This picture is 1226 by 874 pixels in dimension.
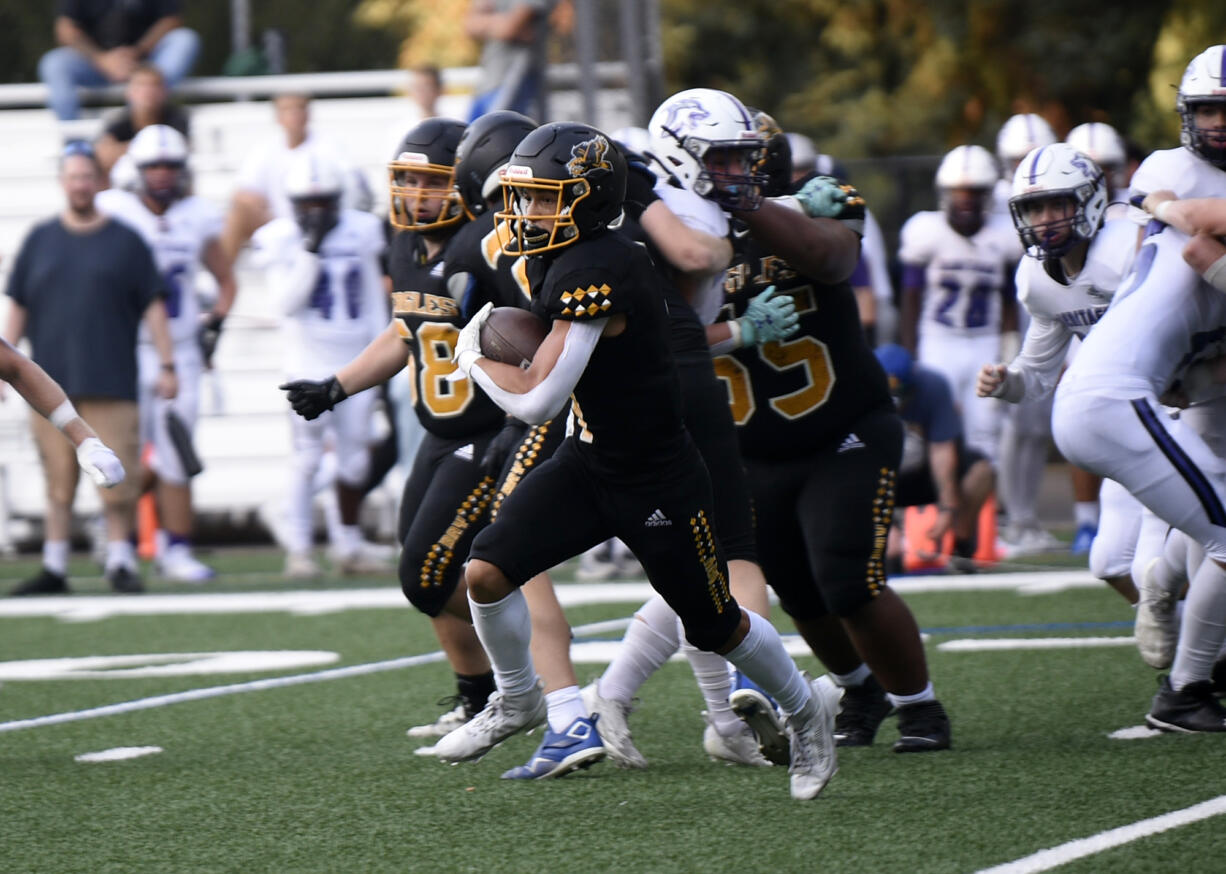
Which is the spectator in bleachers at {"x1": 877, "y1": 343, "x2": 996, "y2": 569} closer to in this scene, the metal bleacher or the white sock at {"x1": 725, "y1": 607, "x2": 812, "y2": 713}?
the metal bleacher

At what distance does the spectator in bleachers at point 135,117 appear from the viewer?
1157 cm

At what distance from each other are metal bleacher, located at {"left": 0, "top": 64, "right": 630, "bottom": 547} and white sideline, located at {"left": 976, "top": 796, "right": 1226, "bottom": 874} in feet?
24.8

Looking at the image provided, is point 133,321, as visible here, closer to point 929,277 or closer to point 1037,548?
point 929,277

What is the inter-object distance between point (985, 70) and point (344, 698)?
1500cm

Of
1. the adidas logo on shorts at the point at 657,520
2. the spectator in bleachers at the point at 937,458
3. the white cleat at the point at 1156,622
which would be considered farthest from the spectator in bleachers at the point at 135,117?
the adidas logo on shorts at the point at 657,520

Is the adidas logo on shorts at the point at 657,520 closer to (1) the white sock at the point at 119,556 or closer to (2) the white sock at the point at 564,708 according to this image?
(2) the white sock at the point at 564,708

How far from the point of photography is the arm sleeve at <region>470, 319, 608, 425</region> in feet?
14.1

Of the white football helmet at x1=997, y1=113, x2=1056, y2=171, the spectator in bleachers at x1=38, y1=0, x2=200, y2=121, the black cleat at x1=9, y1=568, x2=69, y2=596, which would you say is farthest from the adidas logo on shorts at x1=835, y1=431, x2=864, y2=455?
the spectator in bleachers at x1=38, y1=0, x2=200, y2=121

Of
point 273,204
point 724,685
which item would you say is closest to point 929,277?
point 273,204

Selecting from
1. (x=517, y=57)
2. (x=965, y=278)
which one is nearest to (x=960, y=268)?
(x=965, y=278)

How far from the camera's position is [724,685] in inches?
202

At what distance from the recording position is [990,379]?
17.5 feet

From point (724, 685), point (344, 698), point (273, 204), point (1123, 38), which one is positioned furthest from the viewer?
point (1123, 38)

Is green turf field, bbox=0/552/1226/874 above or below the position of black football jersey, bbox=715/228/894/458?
below
